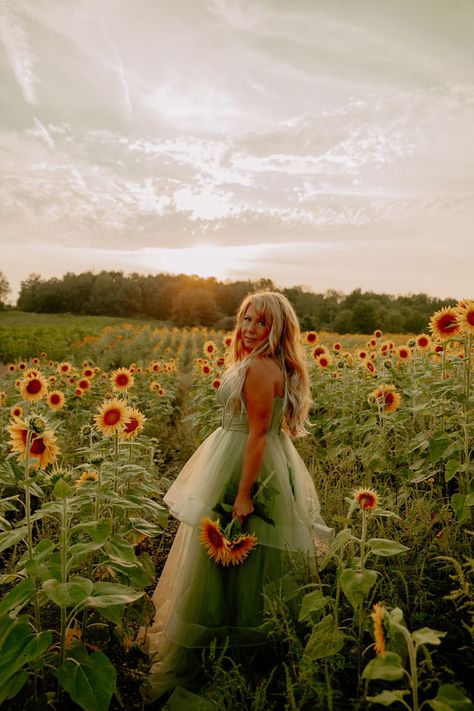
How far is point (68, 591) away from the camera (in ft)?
6.11

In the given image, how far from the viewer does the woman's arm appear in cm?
262

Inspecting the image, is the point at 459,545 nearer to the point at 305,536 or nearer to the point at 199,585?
the point at 305,536

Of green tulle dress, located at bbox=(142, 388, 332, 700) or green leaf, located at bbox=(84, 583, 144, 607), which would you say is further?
green tulle dress, located at bbox=(142, 388, 332, 700)

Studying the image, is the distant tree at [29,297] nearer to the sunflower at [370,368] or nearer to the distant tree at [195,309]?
the distant tree at [195,309]

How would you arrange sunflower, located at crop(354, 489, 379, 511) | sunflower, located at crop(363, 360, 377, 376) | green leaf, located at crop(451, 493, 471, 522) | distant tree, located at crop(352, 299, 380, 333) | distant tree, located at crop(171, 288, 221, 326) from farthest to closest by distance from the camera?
distant tree, located at crop(171, 288, 221, 326) < distant tree, located at crop(352, 299, 380, 333) < sunflower, located at crop(363, 360, 377, 376) < green leaf, located at crop(451, 493, 471, 522) < sunflower, located at crop(354, 489, 379, 511)

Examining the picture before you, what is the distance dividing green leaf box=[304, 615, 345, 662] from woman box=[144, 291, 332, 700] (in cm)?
55

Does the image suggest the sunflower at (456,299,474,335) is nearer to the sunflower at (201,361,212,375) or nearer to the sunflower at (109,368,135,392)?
the sunflower at (109,368,135,392)

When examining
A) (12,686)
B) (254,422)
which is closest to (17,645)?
(12,686)

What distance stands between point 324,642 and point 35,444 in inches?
Answer: 56.4

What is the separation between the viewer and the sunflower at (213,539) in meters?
2.54

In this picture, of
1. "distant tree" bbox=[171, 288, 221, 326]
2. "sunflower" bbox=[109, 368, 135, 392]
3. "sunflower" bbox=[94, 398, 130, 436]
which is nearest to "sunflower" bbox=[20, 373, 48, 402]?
"sunflower" bbox=[94, 398, 130, 436]

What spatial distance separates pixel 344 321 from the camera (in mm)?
33812

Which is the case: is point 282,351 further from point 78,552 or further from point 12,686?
point 12,686

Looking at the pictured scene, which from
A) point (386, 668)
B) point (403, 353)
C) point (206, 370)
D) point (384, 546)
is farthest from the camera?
point (206, 370)
